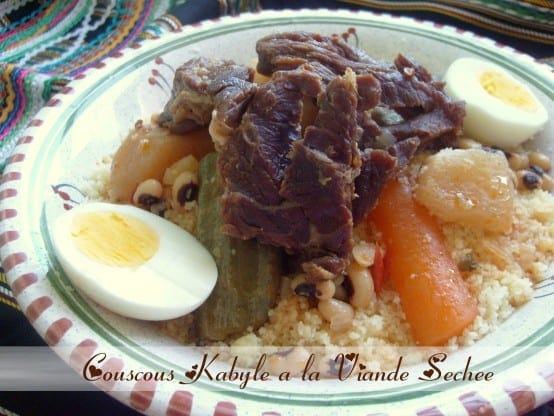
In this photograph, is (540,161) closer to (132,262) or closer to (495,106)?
(495,106)

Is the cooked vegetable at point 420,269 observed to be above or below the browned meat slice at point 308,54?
below

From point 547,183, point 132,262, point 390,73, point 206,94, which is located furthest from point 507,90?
point 132,262

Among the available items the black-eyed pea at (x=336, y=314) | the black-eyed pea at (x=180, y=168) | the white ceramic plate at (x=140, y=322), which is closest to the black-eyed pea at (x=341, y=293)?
the black-eyed pea at (x=336, y=314)

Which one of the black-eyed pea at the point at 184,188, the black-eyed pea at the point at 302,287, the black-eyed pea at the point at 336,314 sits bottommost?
the black-eyed pea at the point at 336,314

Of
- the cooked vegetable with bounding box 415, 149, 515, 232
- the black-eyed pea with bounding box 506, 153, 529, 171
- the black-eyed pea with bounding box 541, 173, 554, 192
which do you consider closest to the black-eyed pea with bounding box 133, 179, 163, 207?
the cooked vegetable with bounding box 415, 149, 515, 232

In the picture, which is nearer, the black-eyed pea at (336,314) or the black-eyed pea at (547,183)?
the black-eyed pea at (336,314)

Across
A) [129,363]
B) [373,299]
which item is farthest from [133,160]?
[373,299]

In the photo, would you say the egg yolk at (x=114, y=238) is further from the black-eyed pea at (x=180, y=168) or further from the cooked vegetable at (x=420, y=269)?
the cooked vegetable at (x=420, y=269)
